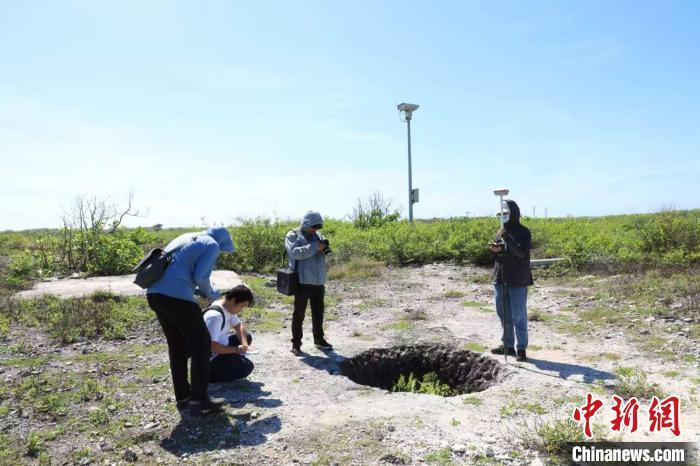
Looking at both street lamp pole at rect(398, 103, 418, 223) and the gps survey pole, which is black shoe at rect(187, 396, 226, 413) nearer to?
the gps survey pole

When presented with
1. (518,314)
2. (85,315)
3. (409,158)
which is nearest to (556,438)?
(518,314)

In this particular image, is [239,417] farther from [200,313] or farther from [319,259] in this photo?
[319,259]

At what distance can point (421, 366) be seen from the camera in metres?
6.90

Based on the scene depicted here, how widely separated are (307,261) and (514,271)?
2.51 meters

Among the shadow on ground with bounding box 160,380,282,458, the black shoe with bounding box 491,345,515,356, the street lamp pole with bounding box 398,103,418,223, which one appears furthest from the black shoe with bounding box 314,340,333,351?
the street lamp pole with bounding box 398,103,418,223

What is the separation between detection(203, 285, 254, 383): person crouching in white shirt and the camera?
5.11 metres

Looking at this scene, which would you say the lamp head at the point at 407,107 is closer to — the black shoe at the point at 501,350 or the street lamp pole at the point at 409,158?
the street lamp pole at the point at 409,158

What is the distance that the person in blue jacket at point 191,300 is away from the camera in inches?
171

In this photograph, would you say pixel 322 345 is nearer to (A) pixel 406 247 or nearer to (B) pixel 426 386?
(B) pixel 426 386

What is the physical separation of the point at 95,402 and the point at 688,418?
5.41m

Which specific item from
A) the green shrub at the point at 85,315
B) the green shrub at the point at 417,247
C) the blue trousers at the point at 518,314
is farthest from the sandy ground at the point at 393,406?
the green shrub at the point at 417,247

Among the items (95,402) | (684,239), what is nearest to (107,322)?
(95,402)

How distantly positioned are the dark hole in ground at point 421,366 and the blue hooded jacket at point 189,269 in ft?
8.28

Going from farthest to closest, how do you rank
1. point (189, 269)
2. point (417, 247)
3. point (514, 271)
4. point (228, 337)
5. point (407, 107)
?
point (407, 107), point (417, 247), point (514, 271), point (228, 337), point (189, 269)
